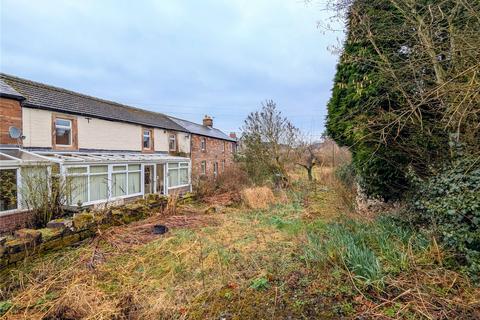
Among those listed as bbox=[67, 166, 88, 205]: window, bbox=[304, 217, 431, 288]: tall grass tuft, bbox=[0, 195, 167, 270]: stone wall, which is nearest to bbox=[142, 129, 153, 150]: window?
bbox=[67, 166, 88, 205]: window

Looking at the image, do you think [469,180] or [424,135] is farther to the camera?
[424,135]

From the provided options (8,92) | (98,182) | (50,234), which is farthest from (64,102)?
(50,234)

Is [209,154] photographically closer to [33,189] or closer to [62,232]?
[33,189]

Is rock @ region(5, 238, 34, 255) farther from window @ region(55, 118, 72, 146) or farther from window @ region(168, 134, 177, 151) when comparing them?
window @ region(168, 134, 177, 151)

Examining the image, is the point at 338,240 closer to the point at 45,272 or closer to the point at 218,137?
the point at 45,272

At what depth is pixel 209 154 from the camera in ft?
85.7

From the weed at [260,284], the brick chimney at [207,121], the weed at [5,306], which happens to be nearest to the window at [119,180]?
the weed at [5,306]

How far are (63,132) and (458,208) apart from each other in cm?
1487

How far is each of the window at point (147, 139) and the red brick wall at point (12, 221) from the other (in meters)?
9.72

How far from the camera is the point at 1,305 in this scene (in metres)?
3.34

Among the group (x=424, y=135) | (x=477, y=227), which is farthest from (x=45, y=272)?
(x=424, y=135)

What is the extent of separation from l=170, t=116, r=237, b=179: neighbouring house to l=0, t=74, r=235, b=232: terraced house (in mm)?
2743

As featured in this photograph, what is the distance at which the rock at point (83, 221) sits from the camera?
6145mm

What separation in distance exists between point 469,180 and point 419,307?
2151 mm
